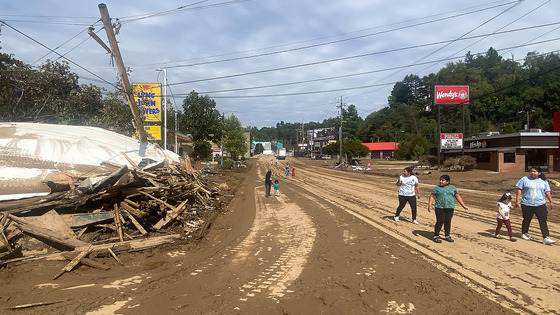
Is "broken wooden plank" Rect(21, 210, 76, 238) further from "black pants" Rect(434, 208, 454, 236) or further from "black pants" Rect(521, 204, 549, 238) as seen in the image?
"black pants" Rect(521, 204, 549, 238)

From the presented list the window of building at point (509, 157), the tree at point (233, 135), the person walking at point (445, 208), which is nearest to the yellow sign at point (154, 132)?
the person walking at point (445, 208)

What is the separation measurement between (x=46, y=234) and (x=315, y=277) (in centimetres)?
532

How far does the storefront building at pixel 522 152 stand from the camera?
32.0m

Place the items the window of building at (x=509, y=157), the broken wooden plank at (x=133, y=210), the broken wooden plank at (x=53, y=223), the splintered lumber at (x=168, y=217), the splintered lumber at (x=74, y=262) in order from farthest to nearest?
the window of building at (x=509, y=157)
the splintered lumber at (x=168, y=217)
the broken wooden plank at (x=133, y=210)
the broken wooden plank at (x=53, y=223)
the splintered lumber at (x=74, y=262)

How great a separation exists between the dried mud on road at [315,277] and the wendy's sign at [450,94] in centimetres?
3529

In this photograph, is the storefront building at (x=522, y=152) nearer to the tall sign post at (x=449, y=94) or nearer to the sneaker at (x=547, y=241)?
the tall sign post at (x=449, y=94)

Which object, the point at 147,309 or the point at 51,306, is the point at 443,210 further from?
A: the point at 51,306

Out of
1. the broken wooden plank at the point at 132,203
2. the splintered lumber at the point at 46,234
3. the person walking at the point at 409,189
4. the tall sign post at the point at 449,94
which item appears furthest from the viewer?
the tall sign post at the point at 449,94

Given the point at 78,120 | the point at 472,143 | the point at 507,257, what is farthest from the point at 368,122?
the point at 507,257

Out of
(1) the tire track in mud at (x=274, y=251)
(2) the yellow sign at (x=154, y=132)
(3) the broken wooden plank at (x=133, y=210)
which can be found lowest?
(1) the tire track in mud at (x=274, y=251)

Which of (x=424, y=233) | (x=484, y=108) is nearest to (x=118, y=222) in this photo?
(x=424, y=233)

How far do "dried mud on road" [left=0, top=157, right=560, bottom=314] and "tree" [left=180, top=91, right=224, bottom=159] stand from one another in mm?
26154

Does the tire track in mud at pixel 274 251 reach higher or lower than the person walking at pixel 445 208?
lower

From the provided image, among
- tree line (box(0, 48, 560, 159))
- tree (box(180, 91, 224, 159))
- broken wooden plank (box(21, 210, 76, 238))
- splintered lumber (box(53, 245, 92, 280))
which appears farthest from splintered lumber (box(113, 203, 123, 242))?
tree (box(180, 91, 224, 159))
